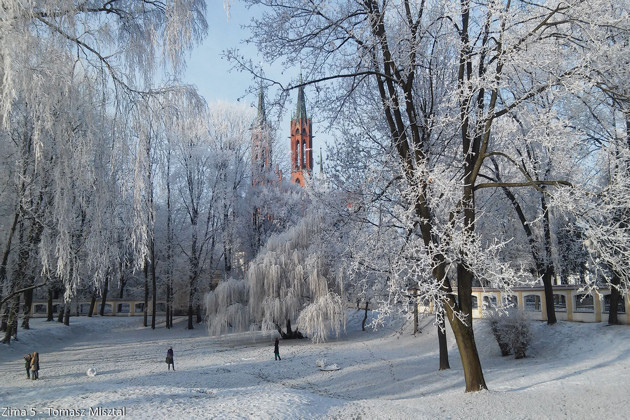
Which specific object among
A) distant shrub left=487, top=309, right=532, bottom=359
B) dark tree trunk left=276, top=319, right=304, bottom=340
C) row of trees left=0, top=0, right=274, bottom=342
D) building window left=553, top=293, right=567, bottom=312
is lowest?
dark tree trunk left=276, top=319, right=304, bottom=340

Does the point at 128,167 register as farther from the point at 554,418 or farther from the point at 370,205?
the point at 554,418

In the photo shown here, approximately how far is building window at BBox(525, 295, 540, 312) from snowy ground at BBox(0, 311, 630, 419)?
270cm

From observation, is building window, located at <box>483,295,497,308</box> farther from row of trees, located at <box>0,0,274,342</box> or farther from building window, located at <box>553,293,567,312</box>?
row of trees, located at <box>0,0,274,342</box>

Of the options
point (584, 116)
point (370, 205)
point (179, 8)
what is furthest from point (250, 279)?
point (179, 8)

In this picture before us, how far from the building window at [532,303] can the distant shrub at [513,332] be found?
5158 millimetres

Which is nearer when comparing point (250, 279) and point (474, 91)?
point (474, 91)

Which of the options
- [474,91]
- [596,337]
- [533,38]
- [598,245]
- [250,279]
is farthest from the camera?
[250,279]

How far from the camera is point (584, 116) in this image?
14.6 metres

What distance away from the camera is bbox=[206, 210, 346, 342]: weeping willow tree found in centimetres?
2086

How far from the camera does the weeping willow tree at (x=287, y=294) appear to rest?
20859mm

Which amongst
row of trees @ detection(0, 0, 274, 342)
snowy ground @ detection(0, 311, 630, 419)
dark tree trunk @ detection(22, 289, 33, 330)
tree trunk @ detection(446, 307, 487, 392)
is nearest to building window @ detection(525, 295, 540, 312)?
snowy ground @ detection(0, 311, 630, 419)

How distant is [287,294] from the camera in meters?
21.9

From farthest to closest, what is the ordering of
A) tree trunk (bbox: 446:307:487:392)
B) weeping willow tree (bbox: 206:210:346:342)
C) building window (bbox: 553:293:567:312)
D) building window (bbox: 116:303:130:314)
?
building window (bbox: 116:303:130:314), weeping willow tree (bbox: 206:210:346:342), building window (bbox: 553:293:567:312), tree trunk (bbox: 446:307:487:392)

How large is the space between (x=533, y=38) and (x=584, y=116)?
8.77 meters
